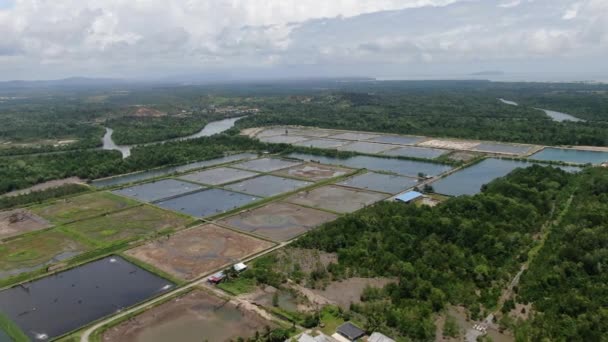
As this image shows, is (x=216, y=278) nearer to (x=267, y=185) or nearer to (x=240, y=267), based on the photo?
(x=240, y=267)

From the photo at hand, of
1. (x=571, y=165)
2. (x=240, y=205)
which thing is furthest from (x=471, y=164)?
(x=240, y=205)

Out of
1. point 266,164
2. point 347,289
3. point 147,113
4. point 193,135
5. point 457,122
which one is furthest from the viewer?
point 147,113

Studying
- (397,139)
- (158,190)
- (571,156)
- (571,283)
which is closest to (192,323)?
(571,283)

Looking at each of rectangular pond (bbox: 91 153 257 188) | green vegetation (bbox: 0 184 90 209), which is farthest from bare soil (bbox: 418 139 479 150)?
green vegetation (bbox: 0 184 90 209)

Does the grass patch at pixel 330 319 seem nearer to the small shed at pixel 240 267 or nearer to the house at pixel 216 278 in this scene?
the small shed at pixel 240 267

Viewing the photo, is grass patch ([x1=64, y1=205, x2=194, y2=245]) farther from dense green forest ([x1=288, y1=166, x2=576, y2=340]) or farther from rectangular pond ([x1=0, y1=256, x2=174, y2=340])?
dense green forest ([x1=288, y1=166, x2=576, y2=340])

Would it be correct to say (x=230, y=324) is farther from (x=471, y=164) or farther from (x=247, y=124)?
(x=247, y=124)

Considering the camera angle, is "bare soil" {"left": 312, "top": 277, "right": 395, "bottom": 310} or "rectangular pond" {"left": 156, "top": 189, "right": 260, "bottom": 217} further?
"rectangular pond" {"left": 156, "top": 189, "right": 260, "bottom": 217}
